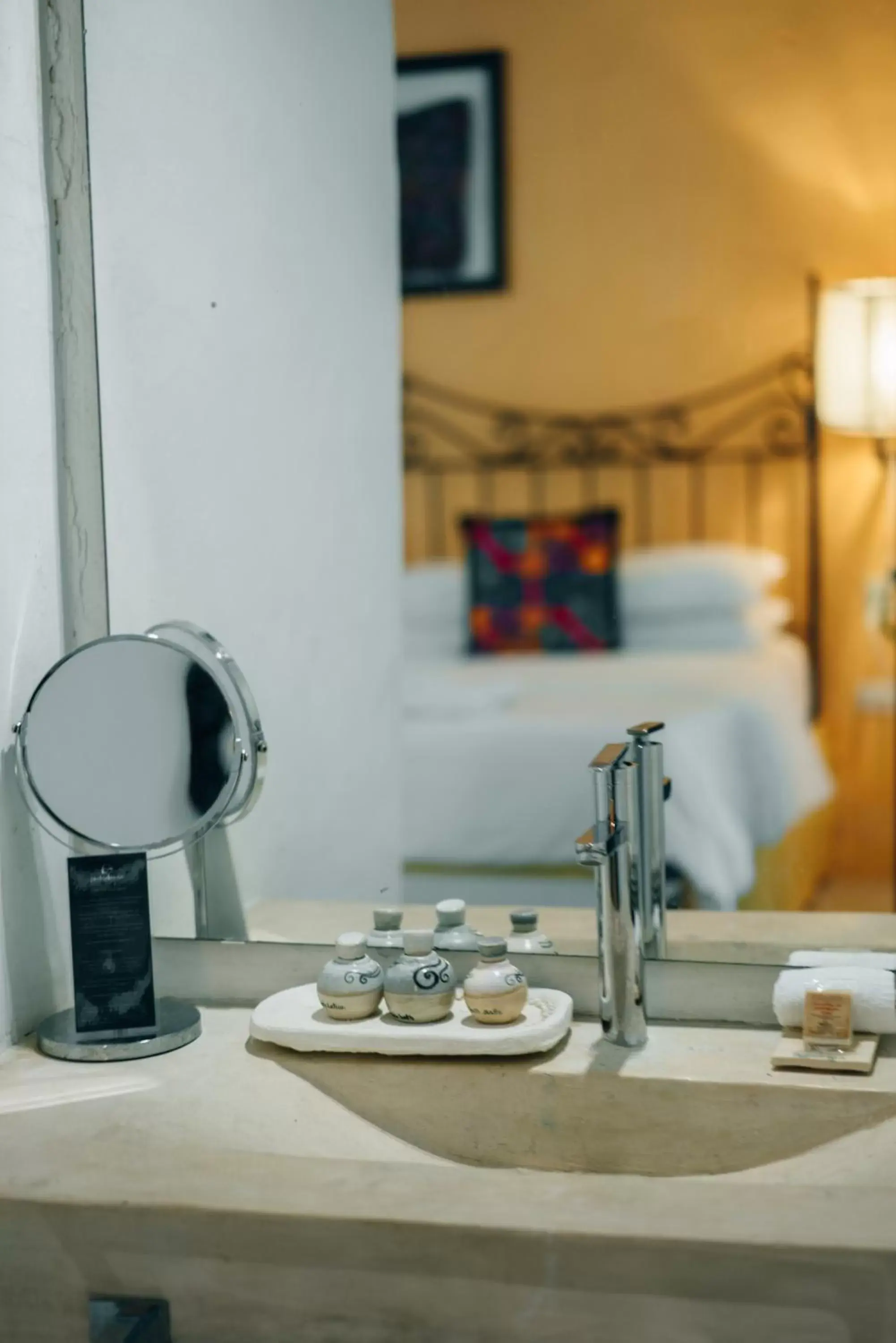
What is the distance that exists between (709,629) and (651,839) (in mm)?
199

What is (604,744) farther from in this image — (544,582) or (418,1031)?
(418,1031)

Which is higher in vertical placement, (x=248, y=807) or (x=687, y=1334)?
(x=248, y=807)

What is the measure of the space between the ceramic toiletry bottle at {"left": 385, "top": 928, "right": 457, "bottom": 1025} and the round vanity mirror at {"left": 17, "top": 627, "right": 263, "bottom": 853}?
236 mm

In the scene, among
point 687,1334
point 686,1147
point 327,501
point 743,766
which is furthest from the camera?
point 327,501

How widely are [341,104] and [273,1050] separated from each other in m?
0.90

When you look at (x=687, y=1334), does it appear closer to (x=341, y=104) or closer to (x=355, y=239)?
(x=355, y=239)

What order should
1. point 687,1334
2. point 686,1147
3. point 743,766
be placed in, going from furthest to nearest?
point 743,766 → point 686,1147 → point 687,1334

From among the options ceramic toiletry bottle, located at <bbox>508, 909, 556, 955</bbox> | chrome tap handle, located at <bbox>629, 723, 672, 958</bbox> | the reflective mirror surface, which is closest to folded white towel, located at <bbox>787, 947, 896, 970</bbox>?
chrome tap handle, located at <bbox>629, 723, 672, 958</bbox>

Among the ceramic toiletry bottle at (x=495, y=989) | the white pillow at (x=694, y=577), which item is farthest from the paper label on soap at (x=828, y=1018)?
Result: the white pillow at (x=694, y=577)

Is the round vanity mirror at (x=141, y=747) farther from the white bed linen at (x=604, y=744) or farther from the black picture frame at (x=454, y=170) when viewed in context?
the black picture frame at (x=454, y=170)

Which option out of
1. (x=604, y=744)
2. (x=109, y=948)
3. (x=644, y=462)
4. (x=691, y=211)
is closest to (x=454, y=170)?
(x=691, y=211)

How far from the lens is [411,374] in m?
1.32

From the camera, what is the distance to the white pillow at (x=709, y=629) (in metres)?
1.24

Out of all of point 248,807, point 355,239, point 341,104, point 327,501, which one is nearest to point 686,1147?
point 248,807
